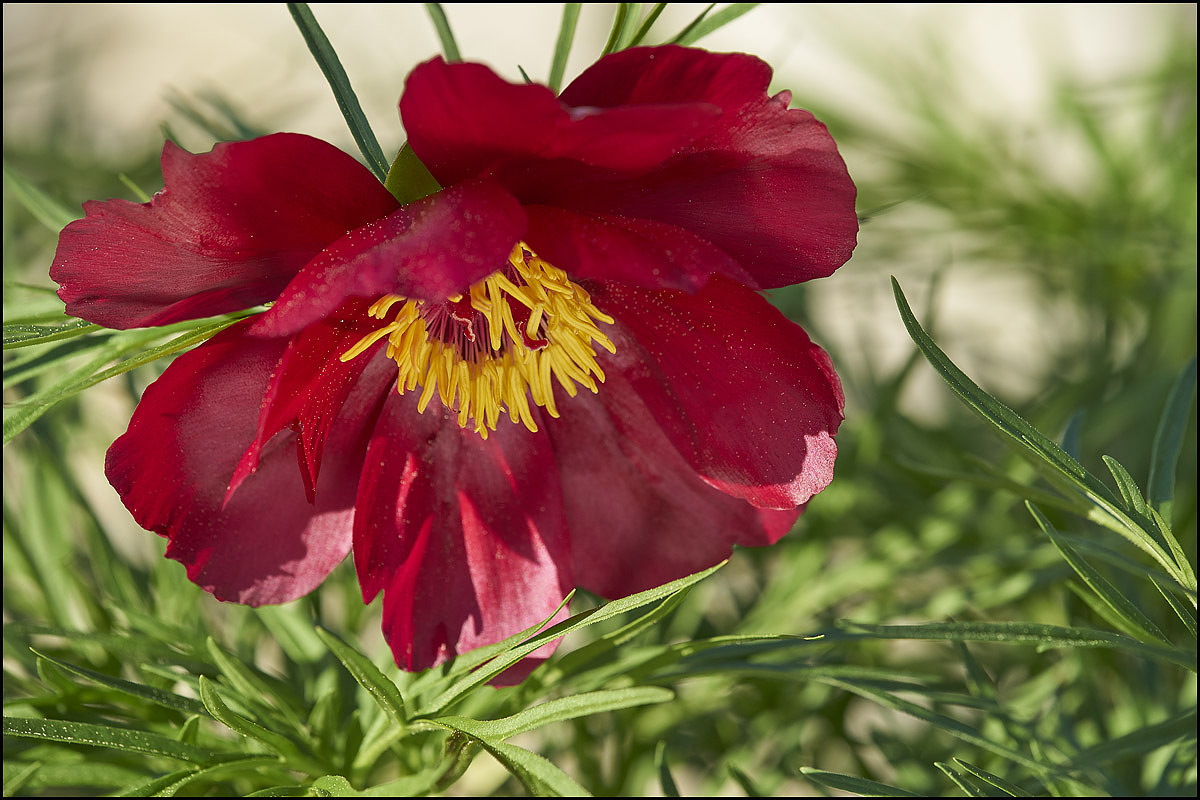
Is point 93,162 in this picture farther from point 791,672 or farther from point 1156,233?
point 1156,233

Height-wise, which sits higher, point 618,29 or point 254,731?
point 618,29

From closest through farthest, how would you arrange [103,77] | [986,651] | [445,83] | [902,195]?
[445,83] → [986,651] → [902,195] → [103,77]

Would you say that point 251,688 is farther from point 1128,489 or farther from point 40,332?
point 1128,489

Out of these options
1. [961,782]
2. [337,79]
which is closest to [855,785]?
[961,782]

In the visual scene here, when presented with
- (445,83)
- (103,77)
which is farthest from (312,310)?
(103,77)

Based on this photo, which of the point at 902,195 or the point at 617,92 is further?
the point at 902,195

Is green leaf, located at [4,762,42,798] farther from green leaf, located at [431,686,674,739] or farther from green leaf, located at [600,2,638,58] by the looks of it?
green leaf, located at [600,2,638,58]

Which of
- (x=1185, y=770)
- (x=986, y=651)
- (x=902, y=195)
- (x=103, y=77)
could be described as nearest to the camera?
(x=1185, y=770)
